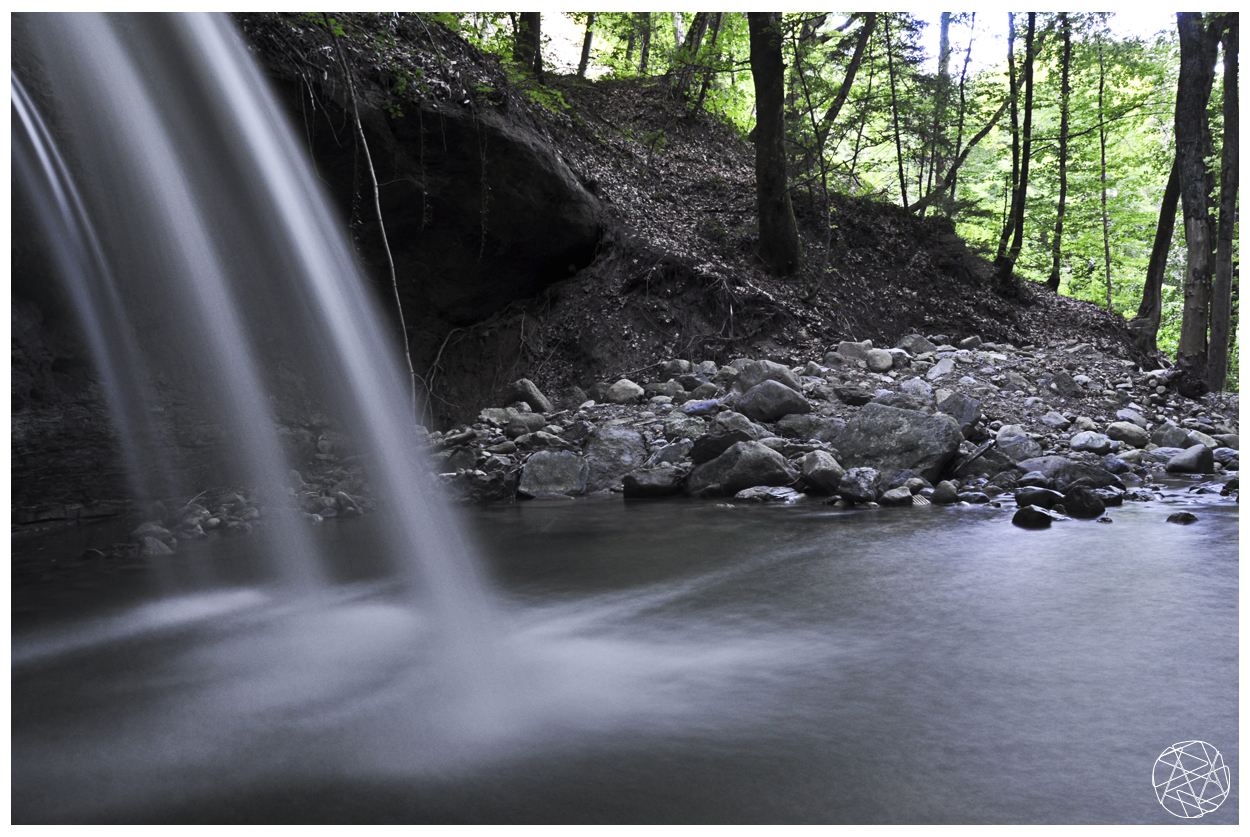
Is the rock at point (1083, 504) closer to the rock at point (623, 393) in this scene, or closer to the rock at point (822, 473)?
the rock at point (822, 473)

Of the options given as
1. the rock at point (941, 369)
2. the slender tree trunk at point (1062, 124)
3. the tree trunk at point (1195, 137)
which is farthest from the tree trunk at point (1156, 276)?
the rock at point (941, 369)

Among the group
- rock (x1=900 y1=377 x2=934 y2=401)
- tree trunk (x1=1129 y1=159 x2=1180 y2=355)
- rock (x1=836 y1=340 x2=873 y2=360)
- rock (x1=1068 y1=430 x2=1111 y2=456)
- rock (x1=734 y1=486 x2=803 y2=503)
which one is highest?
tree trunk (x1=1129 y1=159 x2=1180 y2=355)

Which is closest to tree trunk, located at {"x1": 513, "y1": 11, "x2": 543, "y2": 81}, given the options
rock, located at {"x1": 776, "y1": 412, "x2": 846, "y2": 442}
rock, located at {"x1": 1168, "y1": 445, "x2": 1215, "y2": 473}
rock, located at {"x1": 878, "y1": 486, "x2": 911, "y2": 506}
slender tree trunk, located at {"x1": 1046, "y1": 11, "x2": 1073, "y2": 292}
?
rock, located at {"x1": 776, "y1": 412, "x2": 846, "y2": 442}

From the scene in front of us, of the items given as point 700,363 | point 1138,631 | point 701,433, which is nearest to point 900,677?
point 1138,631

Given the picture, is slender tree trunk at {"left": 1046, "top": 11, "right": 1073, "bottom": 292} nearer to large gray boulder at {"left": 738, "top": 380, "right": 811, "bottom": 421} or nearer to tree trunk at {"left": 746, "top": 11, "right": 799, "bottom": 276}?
tree trunk at {"left": 746, "top": 11, "right": 799, "bottom": 276}

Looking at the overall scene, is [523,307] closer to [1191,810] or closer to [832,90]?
[832,90]

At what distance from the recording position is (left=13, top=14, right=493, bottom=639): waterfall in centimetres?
553

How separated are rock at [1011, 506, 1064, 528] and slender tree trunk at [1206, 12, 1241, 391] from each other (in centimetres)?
658

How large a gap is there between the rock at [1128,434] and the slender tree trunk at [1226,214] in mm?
3957

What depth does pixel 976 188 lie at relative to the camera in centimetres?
2155

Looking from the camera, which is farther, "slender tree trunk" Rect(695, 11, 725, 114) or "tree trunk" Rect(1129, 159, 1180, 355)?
"tree trunk" Rect(1129, 159, 1180, 355)

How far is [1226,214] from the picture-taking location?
9.30m

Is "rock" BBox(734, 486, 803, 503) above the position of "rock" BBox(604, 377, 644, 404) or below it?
below

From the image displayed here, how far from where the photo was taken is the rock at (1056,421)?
24.0 ft
